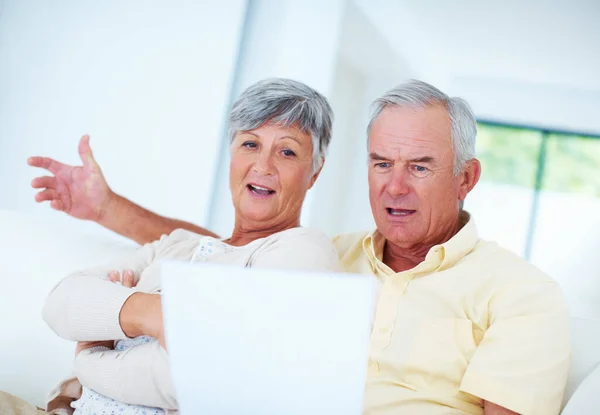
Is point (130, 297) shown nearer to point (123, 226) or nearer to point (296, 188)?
point (296, 188)

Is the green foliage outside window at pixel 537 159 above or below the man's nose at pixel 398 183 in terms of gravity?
above

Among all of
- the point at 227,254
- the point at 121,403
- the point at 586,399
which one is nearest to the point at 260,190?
the point at 227,254

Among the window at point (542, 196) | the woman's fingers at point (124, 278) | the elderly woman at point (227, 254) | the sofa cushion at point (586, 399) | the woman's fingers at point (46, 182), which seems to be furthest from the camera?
the window at point (542, 196)

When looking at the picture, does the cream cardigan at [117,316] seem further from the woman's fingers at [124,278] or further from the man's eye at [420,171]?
the man's eye at [420,171]

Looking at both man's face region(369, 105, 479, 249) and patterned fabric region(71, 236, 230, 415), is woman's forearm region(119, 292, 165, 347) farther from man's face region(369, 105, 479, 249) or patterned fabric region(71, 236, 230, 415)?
man's face region(369, 105, 479, 249)

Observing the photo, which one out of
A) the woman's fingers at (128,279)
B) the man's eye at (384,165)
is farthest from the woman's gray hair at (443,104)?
the woman's fingers at (128,279)

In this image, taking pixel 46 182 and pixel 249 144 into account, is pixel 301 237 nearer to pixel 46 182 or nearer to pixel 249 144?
pixel 249 144

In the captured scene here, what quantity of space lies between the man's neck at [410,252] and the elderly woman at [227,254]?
9.8 inches

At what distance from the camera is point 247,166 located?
6.08 ft

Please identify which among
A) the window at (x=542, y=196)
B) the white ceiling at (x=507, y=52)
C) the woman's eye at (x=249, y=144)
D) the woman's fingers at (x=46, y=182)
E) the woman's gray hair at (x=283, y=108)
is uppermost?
the white ceiling at (x=507, y=52)

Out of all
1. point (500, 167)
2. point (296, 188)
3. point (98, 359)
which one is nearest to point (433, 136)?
point (296, 188)

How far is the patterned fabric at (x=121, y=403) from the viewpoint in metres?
1.58

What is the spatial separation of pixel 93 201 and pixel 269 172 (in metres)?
0.69

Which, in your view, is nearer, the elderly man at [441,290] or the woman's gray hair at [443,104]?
the elderly man at [441,290]
